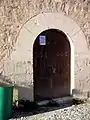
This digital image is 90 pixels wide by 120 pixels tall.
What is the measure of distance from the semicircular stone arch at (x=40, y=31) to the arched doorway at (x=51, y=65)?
246 millimetres

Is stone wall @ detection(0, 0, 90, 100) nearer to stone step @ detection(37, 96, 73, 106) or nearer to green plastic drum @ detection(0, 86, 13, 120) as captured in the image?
stone step @ detection(37, 96, 73, 106)

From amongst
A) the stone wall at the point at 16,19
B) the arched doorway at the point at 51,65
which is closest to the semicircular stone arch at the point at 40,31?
the stone wall at the point at 16,19

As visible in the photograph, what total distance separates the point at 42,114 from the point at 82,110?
1.14m

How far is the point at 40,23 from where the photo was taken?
10656 mm

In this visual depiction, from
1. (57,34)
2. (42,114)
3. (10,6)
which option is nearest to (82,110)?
(42,114)

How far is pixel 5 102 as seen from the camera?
8.77m

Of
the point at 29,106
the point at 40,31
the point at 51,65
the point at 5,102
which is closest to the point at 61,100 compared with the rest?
the point at 51,65

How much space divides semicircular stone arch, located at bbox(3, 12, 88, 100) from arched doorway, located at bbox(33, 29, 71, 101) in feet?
0.81

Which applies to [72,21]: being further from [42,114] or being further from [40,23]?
[42,114]

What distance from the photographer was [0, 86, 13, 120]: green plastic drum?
8727mm

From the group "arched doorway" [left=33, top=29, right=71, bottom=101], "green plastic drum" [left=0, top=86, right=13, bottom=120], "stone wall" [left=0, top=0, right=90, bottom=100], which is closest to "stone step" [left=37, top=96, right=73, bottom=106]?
"arched doorway" [left=33, top=29, right=71, bottom=101]

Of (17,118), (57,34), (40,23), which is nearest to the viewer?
(17,118)

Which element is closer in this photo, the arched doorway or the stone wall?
the stone wall

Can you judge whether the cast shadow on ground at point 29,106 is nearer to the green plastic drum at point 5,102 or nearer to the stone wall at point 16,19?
the stone wall at point 16,19
